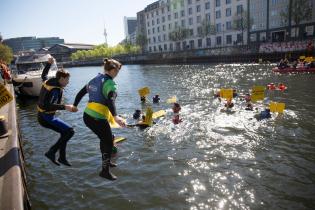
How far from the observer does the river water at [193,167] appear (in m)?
7.92

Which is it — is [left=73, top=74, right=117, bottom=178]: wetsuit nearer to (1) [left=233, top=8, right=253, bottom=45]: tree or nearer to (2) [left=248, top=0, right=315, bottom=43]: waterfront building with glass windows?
(2) [left=248, top=0, right=315, bottom=43]: waterfront building with glass windows

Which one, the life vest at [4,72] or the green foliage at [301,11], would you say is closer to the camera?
the life vest at [4,72]

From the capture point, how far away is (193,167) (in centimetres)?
983

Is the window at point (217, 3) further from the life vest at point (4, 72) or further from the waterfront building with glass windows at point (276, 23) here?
the life vest at point (4, 72)

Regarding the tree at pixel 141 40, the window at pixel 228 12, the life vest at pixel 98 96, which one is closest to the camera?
the life vest at pixel 98 96

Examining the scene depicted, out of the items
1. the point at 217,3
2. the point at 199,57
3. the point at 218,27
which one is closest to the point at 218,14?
the point at 217,3

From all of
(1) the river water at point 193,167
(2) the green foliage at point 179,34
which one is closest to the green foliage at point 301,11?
(2) the green foliage at point 179,34

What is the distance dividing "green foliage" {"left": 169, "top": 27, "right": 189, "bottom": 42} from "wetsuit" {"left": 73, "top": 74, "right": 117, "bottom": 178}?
3479 inches

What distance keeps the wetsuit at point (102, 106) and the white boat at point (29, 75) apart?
2240 cm

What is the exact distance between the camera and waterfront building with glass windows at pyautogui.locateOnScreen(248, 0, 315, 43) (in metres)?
62.2

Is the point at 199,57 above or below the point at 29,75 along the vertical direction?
below

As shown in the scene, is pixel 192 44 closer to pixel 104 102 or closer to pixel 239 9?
pixel 239 9

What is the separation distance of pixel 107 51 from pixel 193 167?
11568 centimetres

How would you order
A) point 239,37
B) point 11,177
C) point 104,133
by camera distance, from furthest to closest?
point 239,37
point 11,177
point 104,133
